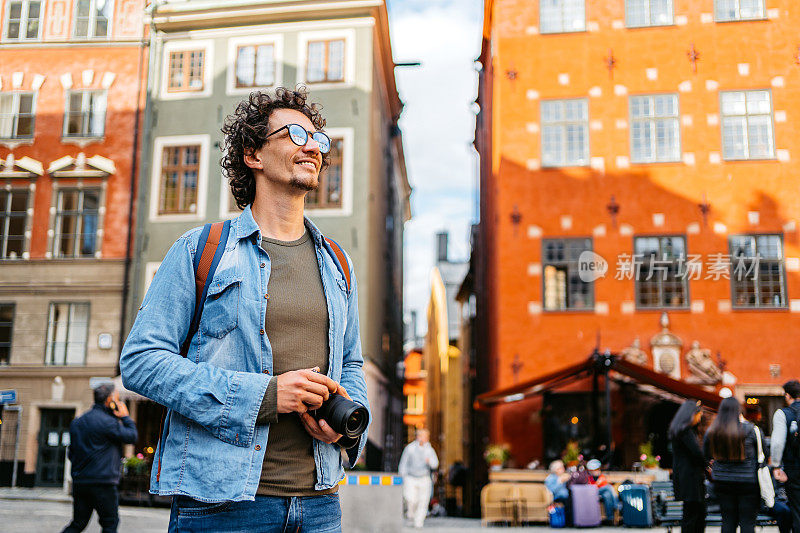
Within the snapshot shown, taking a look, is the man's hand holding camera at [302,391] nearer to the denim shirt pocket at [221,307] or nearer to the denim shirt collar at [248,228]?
the denim shirt pocket at [221,307]

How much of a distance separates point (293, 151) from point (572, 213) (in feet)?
54.9

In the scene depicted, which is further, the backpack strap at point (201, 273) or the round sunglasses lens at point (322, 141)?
Answer: the round sunglasses lens at point (322, 141)

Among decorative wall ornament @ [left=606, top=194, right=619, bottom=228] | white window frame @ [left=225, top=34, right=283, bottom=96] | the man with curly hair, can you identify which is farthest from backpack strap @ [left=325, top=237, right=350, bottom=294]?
white window frame @ [left=225, top=34, right=283, bottom=96]

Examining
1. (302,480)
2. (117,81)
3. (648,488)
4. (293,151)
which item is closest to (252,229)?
(293,151)

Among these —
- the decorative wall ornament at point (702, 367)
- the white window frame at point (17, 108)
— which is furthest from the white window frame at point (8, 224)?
the decorative wall ornament at point (702, 367)

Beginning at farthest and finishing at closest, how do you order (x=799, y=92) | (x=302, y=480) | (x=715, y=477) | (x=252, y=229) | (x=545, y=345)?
(x=545, y=345) → (x=799, y=92) → (x=715, y=477) → (x=252, y=229) → (x=302, y=480)

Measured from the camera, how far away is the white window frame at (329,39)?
20.8m

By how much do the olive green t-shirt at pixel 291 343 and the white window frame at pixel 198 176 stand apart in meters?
Answer: 18.1

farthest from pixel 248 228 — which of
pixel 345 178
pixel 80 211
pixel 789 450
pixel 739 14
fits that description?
pixel 739 14

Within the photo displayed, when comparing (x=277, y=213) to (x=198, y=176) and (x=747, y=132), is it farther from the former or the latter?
(x=198, y=176)

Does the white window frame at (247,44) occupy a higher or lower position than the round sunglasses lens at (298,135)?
higher

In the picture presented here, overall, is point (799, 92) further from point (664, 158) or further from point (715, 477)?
point (715, 477)

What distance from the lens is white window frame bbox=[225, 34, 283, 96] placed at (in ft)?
68.0

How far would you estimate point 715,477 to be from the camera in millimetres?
7406
